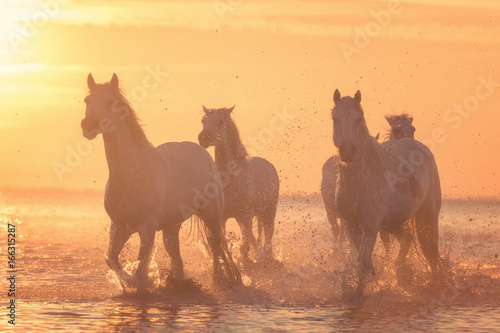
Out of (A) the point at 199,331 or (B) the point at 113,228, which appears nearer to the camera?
(A) the point at 199,331

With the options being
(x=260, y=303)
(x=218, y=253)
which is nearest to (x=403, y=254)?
(x=260, y=303)

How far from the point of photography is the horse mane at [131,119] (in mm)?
9562

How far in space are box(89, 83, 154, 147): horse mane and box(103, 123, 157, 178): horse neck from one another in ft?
0.18

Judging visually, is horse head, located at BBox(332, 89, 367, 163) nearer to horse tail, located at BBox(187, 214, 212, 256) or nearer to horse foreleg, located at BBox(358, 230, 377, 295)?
horse foreleg, located at BBox(358, 230, 377, 295)

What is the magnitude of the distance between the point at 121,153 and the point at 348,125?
2.75m

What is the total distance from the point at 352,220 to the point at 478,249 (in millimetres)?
11236

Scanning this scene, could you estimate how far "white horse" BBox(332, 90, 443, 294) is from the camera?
30.6 feet

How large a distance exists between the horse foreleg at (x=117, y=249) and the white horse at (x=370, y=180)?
8.82ft

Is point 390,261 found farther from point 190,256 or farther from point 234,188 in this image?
point 190,256

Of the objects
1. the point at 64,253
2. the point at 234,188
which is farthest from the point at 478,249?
the point at 64,253

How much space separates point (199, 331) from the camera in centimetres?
806

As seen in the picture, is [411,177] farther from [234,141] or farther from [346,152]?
[234,141]

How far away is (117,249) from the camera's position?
31.4 feet

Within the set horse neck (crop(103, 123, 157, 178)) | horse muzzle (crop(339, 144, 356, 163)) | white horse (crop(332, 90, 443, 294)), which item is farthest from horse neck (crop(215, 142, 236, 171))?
horse muzzle (crop(339, 144, 356, 163))
